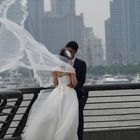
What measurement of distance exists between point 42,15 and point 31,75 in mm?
7842

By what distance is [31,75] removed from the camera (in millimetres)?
6762

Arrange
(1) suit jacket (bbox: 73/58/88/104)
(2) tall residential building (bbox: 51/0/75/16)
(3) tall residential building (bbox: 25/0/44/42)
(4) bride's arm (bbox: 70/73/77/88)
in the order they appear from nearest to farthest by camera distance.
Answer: (4) bride's arm (bbox: 70/73/77/88), (1) suit jacket (bbox: 73/58/88/104), (3) tall residential building (bbox: 25/0/44/42), (2) tall residential building (bbox: 51/0/75/16)

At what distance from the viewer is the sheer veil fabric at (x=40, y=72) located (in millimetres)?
6332

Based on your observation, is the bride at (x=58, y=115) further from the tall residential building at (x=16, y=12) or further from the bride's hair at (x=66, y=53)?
the tall residential building at (x=16, y=12)

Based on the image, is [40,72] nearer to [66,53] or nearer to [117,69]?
[66,53]

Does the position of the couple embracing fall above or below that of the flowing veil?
below

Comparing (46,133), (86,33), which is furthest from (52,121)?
(86,33)

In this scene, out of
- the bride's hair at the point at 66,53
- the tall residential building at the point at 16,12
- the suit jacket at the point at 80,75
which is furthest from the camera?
the suit jacket at the point at 80,75

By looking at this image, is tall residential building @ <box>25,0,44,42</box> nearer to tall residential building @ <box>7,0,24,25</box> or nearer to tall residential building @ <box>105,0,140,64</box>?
tall residential building @ <box>7,0,24,25</box>

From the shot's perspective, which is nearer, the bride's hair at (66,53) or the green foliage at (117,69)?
the bride's hair at (66,53)

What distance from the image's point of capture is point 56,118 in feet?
21.0

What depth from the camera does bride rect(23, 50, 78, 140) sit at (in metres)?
6.32

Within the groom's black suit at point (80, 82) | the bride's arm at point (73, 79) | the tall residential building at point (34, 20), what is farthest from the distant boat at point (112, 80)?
the bride's arm at point (73, 79)

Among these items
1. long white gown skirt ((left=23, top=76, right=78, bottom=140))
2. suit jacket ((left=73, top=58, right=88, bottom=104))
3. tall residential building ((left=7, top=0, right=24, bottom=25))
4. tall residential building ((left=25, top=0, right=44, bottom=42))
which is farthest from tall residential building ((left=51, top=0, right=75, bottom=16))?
long white gown skirt ((left=23, top=76, right=78, bottom=140))
